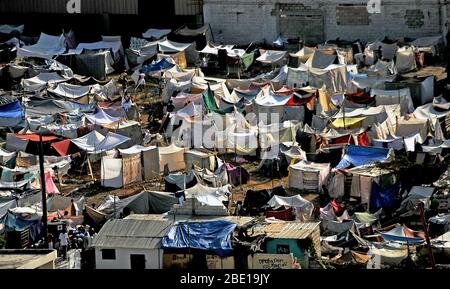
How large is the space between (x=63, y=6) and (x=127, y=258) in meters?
28.5

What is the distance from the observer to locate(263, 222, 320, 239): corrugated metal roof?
23.4 metres

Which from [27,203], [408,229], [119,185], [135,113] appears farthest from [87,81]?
[408,229]

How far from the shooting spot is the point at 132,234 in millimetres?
23609

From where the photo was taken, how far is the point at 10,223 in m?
26.4

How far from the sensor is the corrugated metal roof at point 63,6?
4919 centimetres

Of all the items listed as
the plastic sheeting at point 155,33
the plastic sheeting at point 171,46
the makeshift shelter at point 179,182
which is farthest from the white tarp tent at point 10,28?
the makeshift shelter at point 179,182

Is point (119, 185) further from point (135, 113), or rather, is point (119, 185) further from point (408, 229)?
point (408, 229)

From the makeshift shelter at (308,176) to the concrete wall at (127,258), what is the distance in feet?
27.0

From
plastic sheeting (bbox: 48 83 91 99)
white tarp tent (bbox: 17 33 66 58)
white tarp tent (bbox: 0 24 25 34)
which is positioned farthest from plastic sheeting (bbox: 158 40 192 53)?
white tarp tent (bbox: 0 24 25 34)

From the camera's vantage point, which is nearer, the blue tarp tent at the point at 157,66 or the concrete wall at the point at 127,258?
the concrete wall at the point at 127,258

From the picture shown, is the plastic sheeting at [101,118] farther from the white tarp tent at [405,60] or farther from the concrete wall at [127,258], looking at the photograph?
the concrete wall at [127,258]

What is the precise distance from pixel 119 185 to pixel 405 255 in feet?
35.6

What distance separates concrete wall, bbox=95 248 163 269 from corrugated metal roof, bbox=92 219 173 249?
4.0 inches

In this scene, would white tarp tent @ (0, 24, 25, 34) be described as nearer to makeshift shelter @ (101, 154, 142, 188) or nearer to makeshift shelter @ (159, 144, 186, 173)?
makeshift shelter @ (159, 144, 186, 173)
